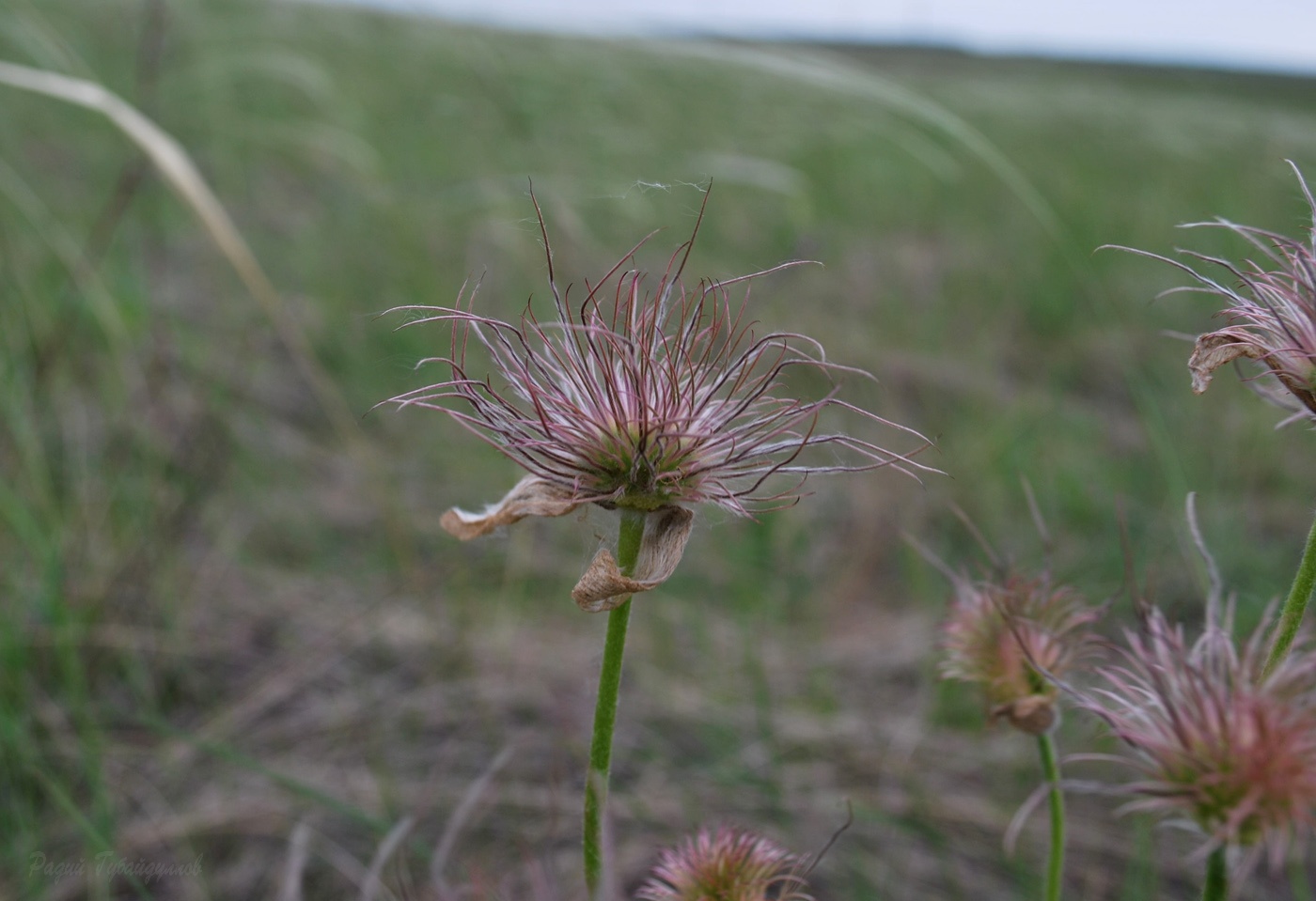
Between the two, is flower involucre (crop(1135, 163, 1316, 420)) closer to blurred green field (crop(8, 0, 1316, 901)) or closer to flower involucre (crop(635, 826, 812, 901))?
blurred green field (crop(8, 0, 1316, 901))

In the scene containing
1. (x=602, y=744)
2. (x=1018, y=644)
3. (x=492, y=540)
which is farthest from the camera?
(x=492, y=540)

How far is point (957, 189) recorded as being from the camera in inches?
345

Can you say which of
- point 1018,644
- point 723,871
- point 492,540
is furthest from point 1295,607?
point 492,540

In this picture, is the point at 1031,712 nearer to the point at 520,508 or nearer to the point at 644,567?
the point at 644,567

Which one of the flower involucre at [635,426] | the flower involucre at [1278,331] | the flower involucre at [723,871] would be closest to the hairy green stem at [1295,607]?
the flower involucre at [1278,331]

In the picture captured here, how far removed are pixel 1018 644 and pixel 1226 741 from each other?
1.10 ft

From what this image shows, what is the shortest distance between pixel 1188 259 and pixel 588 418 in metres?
6.82

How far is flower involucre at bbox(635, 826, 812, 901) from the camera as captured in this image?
3.36 ft

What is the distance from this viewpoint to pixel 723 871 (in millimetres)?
1041

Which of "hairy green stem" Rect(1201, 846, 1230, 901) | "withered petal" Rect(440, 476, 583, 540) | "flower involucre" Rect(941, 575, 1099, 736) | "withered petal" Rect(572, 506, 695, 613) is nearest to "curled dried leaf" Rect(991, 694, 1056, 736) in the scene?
"flower involucre" Rect(941, 575, 1099, 736)

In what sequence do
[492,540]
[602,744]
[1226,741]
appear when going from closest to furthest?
1. [1226,741]
2. [602,744]
3. [492,540]

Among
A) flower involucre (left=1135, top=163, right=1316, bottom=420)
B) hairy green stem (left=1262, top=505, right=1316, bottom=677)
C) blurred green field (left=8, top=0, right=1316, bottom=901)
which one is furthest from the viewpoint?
blurred green field (left=8, top=0, right=1316, bottom=901)

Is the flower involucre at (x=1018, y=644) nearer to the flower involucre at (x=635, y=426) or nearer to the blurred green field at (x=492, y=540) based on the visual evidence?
the flower involucre at (x=635, y=426)

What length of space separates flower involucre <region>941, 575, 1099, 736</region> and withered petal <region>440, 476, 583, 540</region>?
0.49 metres
